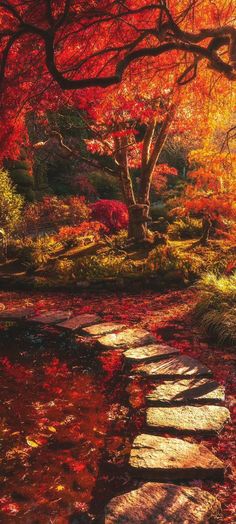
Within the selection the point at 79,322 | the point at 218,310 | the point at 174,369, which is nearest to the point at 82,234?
the point at 79,322

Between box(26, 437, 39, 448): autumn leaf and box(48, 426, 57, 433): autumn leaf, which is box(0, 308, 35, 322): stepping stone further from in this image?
box(26, 437, 39, 448): autumn leaf

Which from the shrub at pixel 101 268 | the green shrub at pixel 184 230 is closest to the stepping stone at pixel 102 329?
the shrub at pixel 101 268

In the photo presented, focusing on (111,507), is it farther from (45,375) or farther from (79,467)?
(45,375)

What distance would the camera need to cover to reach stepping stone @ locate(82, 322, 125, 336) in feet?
21.8

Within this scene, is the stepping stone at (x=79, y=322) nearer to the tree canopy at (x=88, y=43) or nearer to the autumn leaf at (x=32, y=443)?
the autumn leaf at (x=32, y=443)

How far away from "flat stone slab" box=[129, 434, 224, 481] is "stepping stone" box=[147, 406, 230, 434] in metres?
0.22

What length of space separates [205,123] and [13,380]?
935 centimetres

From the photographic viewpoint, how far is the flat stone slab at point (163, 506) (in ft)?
9.28

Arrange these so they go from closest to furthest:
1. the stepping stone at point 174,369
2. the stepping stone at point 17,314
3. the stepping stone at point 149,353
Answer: the stepping stone at point 174,369, the stepping stone at point 149,353, the stepping stone at point 17,314

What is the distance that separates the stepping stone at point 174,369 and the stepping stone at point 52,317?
7.66 ft

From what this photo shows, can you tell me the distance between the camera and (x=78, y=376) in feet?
17.6

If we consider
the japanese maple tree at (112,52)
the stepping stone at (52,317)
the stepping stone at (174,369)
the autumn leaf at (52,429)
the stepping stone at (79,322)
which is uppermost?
the japanese maple tree at (112,52)

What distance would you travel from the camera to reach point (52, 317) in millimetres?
7520

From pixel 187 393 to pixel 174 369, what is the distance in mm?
598
